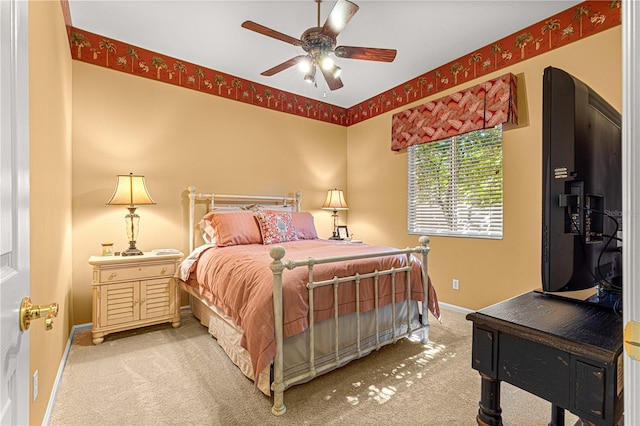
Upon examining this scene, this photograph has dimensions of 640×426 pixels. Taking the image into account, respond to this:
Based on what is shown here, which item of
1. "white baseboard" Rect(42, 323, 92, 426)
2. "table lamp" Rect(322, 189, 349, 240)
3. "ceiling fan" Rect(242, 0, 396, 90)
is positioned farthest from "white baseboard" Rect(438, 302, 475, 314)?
"white baseboard" Rect(42, 323, 92, 426)

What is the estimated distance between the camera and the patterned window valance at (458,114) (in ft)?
9.52

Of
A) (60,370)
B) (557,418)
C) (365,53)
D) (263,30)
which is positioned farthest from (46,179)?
(557,418)

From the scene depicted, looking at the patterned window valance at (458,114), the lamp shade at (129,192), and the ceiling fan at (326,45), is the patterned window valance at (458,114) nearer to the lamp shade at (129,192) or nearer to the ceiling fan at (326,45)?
the ceiling fan at (326,45)

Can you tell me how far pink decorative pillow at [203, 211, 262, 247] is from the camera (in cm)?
303

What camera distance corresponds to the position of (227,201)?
373cm

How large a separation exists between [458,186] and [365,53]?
194 cm

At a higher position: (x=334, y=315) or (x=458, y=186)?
(x=458, y=186)

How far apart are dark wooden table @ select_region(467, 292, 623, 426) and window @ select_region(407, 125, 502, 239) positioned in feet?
7.62

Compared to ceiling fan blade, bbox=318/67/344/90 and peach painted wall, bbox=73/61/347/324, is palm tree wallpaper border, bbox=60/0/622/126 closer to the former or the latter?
peach painted wall, bbox=73/61/347/324

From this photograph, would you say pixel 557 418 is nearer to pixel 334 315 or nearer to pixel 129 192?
pixel 334 315

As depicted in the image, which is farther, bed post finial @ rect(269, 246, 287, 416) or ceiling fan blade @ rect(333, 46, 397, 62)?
ceiling fan blade @ rect(333, 46, 397, 62)

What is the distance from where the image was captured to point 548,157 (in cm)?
91

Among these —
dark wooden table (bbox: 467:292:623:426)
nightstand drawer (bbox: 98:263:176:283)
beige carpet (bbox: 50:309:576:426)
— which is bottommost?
beige carpet (bbox: 50:309:576:426)

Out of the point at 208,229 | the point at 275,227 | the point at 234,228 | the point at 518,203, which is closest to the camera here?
the point at 518,203
